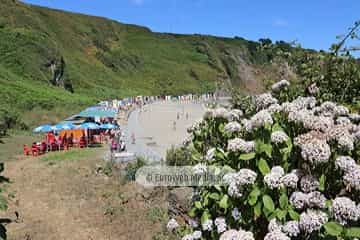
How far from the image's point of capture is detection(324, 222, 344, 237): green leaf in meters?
1.76

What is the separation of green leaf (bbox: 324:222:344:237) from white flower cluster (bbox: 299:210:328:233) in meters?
0.02

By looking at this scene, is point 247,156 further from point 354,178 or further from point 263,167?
point 354,178

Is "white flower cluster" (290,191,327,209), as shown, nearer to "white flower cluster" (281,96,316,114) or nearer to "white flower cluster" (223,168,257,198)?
"white flower cluster" (223,168,257,198)

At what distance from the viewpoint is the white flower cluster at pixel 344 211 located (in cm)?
174

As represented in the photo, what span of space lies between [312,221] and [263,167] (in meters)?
0.40

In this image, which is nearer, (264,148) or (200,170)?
(264,148)

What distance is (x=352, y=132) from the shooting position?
2195 mm

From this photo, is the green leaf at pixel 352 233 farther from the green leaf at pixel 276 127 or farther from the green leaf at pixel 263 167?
the green leaf at pixel 276 127

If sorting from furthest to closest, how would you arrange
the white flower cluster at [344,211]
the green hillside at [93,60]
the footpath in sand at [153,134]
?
1. the green hillside at [93,60]
2. the footpath in sand at [153,134]
3. the white flower cluster at [344,211]

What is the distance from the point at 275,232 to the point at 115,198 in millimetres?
9286

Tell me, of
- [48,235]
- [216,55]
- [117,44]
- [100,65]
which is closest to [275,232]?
[48,235]

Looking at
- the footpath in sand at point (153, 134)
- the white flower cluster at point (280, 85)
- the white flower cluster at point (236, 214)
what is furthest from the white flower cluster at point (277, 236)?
the footpath in sand at point (153, 134)

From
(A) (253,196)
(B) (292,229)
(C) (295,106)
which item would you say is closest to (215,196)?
(A) (253,196)

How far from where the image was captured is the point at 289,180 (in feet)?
6.21
